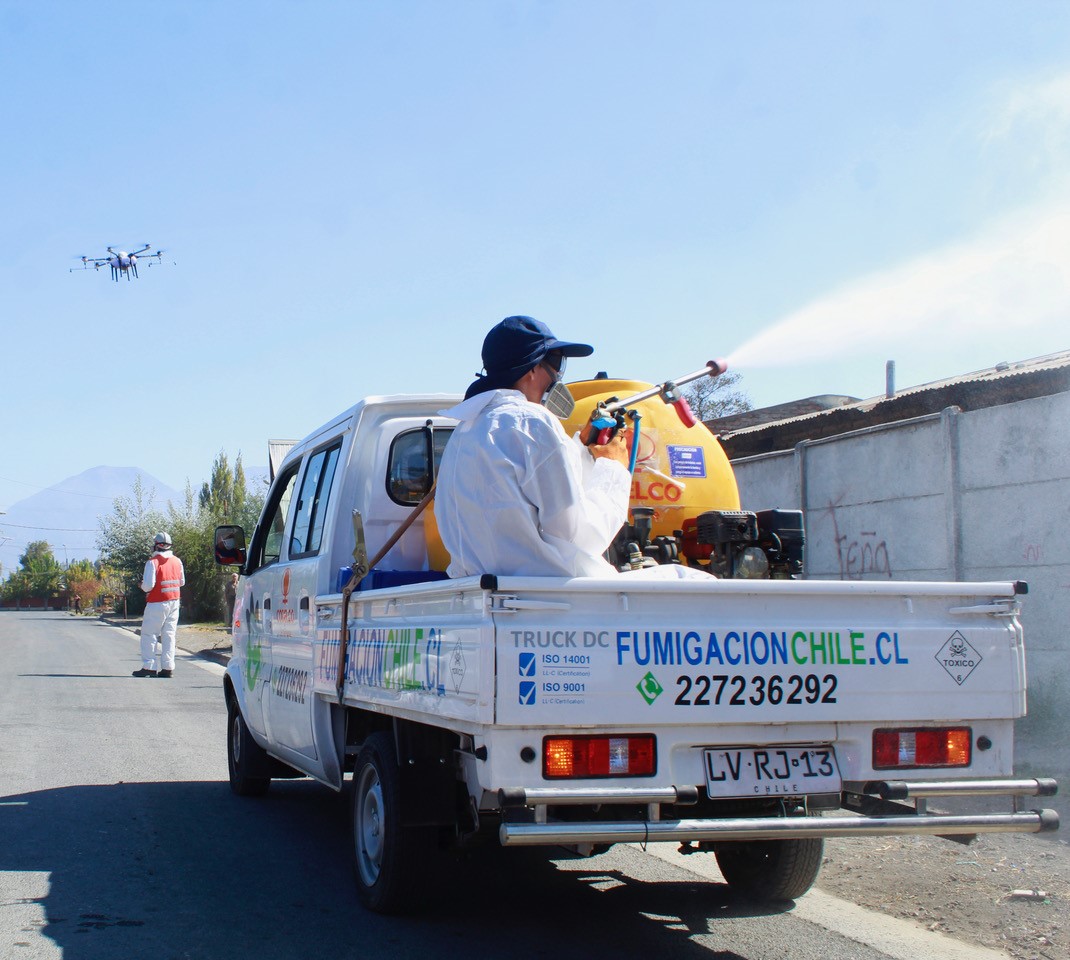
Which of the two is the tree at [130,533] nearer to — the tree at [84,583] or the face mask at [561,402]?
the tree at [84,583]

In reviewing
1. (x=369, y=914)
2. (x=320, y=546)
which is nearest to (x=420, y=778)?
(x=369, y=914)

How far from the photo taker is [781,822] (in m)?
3.62

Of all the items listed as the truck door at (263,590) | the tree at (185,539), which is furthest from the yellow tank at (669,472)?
the tree at (185,539)

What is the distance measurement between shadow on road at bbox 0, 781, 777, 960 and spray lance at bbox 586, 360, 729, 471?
1884mm

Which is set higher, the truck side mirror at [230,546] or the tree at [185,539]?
the tree at [185,539]

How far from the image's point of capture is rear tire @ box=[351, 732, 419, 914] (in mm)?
4320

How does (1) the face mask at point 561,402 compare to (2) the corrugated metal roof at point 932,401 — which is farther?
(2) the corrugated metal roof at point 932,401

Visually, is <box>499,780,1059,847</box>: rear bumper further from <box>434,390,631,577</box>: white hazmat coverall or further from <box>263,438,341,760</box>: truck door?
<box>263,438,341,760</box>: truck door

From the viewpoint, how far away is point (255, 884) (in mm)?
5109

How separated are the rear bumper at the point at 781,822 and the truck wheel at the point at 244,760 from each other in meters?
4.03

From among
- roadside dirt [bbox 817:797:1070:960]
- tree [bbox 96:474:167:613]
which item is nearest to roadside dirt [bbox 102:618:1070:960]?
roadside dirt [bbox 817:797:1070:960]

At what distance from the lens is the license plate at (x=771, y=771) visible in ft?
12.0

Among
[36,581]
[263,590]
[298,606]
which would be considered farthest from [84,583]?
[298,606]

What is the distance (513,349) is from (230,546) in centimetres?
337
